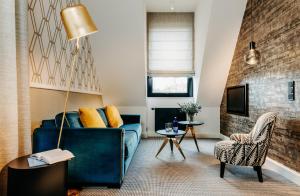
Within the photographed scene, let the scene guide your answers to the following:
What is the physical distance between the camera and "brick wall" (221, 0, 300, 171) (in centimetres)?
275

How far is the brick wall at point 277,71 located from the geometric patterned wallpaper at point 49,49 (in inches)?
119

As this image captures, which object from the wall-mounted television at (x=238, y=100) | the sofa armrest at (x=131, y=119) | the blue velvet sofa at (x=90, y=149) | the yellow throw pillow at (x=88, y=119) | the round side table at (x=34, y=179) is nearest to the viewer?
the round side table at (x=34, y=179)

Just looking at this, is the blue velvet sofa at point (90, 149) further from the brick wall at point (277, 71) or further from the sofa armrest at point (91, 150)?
the brick wall at point (277, 71)

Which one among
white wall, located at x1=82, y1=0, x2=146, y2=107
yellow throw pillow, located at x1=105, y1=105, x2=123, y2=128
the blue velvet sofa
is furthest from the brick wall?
yellow throw pillow, located at x1=105, y1=105, x2=123, y2=128

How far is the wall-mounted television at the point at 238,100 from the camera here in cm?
415

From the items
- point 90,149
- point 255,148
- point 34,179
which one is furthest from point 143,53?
point 34,179

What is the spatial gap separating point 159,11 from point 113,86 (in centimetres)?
217

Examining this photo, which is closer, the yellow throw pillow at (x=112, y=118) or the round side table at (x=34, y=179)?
the round side table at (x=34, y=179)

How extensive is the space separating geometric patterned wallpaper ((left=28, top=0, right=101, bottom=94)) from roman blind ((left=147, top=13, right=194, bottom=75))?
6.82 ft

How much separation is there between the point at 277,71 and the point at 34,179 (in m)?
3.15

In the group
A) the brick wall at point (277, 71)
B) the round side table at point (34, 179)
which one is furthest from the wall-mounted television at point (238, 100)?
the round side table at point (34, 179)

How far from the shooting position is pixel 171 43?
5.65 m

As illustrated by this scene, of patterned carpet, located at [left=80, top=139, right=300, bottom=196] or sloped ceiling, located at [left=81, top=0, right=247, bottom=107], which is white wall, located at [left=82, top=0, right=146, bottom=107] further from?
patterned carpet, located at [left=80, top=139, right=300, bottom=196]

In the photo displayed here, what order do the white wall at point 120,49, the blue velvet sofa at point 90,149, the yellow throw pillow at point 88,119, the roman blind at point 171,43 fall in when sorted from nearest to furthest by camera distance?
1. the blue velvet sofa at point 90,149
2. the yellow throw pillow at point 88,119
3. the white wall at point 120,49
4. the roman blind at point 171,43
